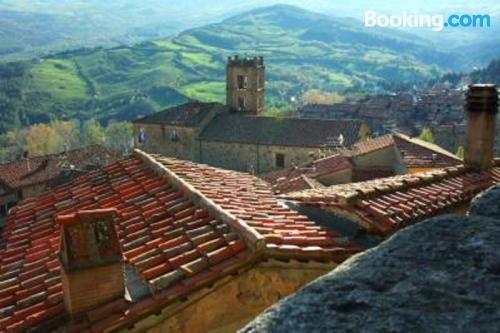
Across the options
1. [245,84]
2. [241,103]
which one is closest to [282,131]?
[241,103]

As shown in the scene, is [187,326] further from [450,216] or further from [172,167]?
[172,167]

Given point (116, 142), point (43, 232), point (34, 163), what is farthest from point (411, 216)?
point (116, 142)

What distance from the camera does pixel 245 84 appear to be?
184 feet

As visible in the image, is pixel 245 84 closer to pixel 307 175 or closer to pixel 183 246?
pixel 307 175

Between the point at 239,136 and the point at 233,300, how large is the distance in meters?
40.9

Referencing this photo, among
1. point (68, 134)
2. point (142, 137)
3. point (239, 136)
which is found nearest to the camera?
point (239, 136)

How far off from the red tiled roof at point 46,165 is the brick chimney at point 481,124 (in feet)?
137

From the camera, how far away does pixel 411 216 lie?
24.4 feet

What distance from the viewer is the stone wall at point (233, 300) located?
19.1 ft

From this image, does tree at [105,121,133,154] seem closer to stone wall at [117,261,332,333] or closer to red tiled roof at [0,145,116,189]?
red tiled roof at [0,145,116,189]

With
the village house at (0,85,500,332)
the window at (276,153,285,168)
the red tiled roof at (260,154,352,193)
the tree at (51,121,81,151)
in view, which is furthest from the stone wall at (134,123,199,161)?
the tree at (51,121,81,151)

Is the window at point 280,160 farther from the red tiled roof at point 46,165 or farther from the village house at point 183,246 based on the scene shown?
the village house at point 183,246

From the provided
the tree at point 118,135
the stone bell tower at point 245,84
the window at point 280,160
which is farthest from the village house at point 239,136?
the tree at point 118,135

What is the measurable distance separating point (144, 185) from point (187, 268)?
3150 mm
